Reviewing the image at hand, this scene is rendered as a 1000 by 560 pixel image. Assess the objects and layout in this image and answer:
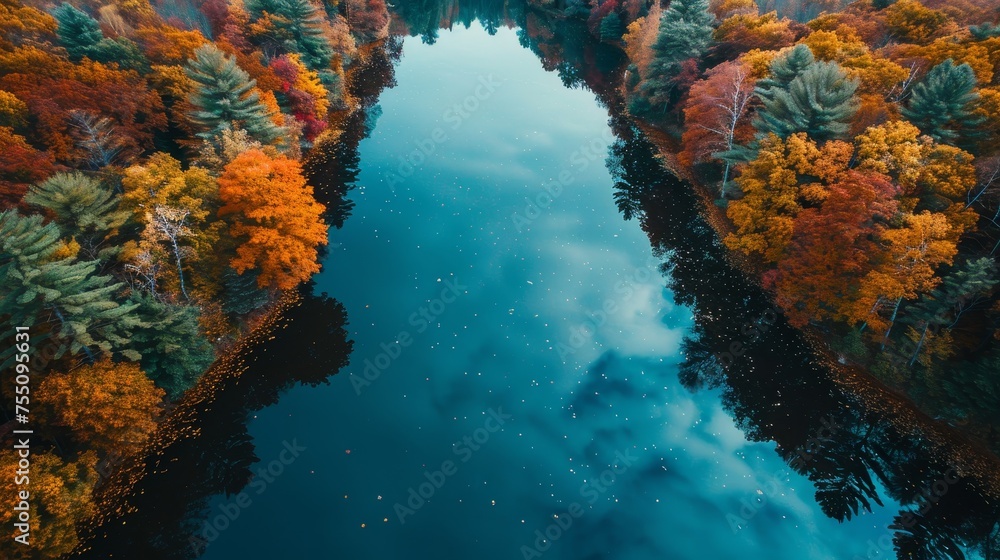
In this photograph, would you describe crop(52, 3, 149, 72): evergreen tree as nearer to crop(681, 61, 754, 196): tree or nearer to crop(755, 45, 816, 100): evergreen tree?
crop(681, 61, 754, 196): tree

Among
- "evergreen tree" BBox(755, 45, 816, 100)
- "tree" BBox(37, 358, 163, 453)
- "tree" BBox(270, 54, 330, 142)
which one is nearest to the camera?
"tree" BBox(37, 358, 163, 453)

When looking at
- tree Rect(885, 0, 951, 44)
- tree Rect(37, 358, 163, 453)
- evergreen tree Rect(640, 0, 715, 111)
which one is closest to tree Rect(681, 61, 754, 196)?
evergreen tree Rect(640, 0, 715, 111)

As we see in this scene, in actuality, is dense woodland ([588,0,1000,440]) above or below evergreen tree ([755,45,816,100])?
below

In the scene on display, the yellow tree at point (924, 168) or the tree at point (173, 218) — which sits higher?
the yellow tree at point (924, 168)

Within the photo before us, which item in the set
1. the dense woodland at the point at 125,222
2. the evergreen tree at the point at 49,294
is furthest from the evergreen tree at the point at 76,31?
the evergreen tree at the point at 49,294

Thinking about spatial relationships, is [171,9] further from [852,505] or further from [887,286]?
[852,505]

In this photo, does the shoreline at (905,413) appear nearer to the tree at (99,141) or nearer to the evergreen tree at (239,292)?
the evergreen tree at (239,292)

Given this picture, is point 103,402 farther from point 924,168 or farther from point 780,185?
point 924,168
